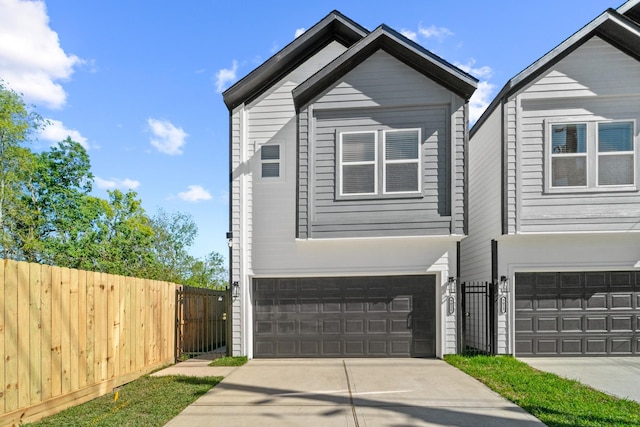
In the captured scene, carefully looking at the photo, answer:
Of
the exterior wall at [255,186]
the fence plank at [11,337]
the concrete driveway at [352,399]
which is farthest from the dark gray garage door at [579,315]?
the fence plank at [11,337]

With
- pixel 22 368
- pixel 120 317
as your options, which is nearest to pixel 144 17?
pixel 120 317

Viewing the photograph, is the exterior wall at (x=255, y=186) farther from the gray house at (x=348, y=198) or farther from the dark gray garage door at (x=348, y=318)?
the dark gray garage door at (x=348, y=318)

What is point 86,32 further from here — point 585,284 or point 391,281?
point 585,284

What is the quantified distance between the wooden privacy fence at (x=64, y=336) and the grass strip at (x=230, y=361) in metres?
1.33

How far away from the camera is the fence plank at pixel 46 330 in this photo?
4.45m

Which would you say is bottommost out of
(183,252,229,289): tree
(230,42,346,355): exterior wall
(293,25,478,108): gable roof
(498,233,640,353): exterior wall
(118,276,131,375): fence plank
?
(183,252,229,289): tree

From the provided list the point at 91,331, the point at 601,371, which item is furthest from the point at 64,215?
the point at 601,371

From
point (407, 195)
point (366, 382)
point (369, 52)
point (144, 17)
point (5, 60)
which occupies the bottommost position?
point (366, 382)

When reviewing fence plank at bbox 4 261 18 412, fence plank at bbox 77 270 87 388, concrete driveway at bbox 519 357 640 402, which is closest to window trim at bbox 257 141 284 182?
fence plank at bbox 77 270 87 388

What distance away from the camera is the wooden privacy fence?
4.04 metres

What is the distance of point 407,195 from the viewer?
25.1 feet

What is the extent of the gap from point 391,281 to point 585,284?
14.3ft

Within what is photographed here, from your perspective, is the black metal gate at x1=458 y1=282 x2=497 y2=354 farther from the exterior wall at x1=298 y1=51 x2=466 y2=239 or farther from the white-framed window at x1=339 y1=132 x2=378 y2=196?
the white-framed window at x1=339 y1=132 x2=378 y2=196

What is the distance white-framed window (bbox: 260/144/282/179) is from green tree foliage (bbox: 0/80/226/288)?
44.2 ft
